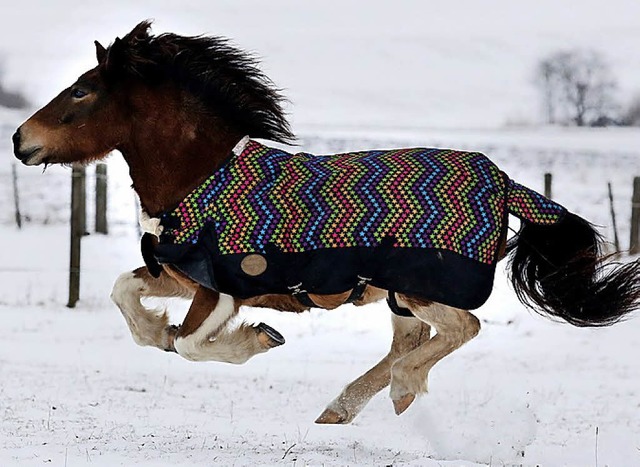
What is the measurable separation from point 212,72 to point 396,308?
151 cm

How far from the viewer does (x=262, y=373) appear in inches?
338

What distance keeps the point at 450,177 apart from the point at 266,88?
1.03 meters

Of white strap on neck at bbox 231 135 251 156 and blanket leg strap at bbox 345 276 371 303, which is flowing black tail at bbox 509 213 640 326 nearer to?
blanket leg strap at bbox 345 276 371 303

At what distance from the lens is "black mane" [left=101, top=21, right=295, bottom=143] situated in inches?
187

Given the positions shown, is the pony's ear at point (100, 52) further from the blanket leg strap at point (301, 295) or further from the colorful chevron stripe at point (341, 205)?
the blanket leg strap at point (301, 295)

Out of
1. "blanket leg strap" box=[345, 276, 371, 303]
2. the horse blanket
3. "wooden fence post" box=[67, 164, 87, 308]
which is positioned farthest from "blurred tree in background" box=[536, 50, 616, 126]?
"blanket leg strap" box=[345, 276, 371, 303]

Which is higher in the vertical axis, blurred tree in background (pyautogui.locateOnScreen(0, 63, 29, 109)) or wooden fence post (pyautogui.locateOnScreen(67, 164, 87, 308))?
wooden fence post (pyautogui.locateOnScreen(67, 164, 87, 308))

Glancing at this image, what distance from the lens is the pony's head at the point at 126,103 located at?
4.73m

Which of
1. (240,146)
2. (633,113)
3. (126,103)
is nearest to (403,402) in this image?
(240,146)

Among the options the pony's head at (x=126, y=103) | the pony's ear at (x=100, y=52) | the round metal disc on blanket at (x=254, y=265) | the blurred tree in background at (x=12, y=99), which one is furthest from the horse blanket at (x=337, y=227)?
the blurred tree in background at (x=12, y=99)

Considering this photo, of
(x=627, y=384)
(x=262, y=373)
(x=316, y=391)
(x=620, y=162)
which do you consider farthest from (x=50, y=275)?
(x=620, y=162)

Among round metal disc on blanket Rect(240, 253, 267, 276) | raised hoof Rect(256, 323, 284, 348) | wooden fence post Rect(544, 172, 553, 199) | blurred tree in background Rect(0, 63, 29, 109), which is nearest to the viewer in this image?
round metal disc on blanket Rect(240, 253, 267, 276)

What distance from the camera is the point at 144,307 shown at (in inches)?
197

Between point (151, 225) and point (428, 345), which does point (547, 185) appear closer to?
point (428, 345)
